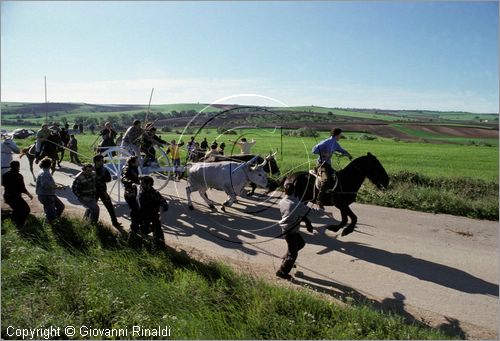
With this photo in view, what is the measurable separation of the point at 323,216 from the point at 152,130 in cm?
641

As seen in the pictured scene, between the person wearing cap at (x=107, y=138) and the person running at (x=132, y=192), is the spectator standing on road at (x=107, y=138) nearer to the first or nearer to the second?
the person wearing cap at (x=107, y=138)

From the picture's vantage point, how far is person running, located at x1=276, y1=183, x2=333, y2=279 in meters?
7.88

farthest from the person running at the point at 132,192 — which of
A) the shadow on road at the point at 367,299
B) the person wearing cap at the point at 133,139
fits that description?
the shadow on road at the point at 367,299

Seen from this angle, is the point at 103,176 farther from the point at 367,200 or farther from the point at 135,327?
the point at 367,200

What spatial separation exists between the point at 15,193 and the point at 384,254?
958cm

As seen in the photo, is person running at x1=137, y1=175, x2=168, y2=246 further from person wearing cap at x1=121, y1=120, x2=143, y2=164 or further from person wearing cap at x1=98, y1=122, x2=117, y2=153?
person wearing cap at x1=98, y1=122, x2=117, y2=153

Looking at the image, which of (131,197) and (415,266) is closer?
(415,266)

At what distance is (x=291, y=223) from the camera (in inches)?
311

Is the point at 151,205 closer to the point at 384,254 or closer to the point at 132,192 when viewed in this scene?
the point at 132,192

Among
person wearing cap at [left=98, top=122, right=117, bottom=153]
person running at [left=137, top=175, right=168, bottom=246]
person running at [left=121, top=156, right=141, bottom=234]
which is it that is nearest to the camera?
person running at [left=137, top=175, right=168, bottom=246]

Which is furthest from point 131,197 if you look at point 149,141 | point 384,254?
point 384,254

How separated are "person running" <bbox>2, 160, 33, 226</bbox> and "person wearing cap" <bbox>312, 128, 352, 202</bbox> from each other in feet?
26.2

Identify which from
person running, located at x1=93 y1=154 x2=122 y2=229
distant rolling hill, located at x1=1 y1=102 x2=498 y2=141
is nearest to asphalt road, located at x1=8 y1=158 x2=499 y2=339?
person running, located at x1=93 y1=154 x2=122 y2=229

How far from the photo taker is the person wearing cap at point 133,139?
1292 cm
